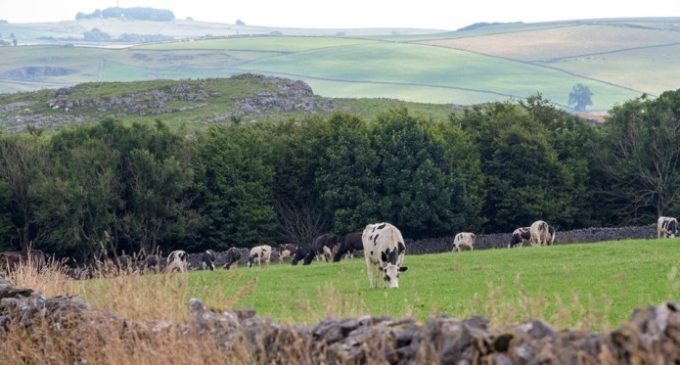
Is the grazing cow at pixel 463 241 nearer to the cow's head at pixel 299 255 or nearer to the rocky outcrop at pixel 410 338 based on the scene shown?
the cow's head at pixel 299 255

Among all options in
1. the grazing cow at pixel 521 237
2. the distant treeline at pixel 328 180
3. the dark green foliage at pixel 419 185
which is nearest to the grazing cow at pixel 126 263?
the grazing cow at pixel 521 237

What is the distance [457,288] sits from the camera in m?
27.7

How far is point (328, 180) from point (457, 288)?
183 feet

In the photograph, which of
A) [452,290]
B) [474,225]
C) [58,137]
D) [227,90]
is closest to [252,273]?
[452,290]

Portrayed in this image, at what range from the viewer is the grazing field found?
15.2 metres

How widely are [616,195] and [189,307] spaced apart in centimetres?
7313

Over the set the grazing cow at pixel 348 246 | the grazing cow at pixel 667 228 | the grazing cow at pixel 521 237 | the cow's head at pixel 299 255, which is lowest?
the cow's head at pixel 299 255

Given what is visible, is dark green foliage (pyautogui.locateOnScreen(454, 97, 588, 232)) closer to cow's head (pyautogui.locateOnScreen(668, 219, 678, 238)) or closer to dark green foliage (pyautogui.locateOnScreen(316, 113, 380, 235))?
dark green foliage (pyautogui.locateOnScreen(316, 113, 380, 235))

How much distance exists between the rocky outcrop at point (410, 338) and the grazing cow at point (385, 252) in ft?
43.7

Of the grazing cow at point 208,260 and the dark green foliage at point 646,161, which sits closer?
the grazing cow at point 208,260

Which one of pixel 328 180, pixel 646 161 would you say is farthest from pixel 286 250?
pixel 646 161

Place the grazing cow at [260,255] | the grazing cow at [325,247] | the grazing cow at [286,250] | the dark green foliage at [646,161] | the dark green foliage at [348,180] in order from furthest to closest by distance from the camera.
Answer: the dark green foliage at [646,161], the dark green foliage at [348,180], the grazing cow at [286,250], the grazing cow at [260,255], the grazing cow at [325,247]

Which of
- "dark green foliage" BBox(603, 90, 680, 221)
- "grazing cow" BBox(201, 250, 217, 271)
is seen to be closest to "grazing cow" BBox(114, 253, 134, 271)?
"grazing cow" BBox(201, 250, 217, 271)

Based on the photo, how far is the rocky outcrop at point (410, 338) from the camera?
375 inches
